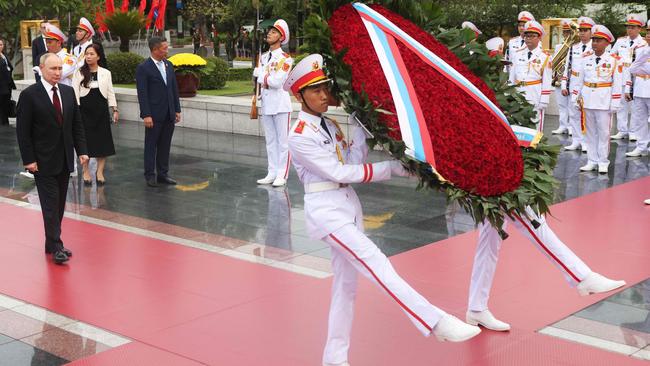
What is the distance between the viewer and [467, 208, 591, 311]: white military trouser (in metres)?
5.43

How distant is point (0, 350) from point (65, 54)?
22.2 feet

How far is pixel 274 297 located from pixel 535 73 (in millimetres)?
7860

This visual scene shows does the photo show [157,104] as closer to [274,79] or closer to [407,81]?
[274,79]

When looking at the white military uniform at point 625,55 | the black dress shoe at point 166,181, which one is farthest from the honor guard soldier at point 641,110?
the black dress shoe at point 166,181

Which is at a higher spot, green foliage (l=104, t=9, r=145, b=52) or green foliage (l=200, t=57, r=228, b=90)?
green foliage (l=104, t=9, r=145, b=52)

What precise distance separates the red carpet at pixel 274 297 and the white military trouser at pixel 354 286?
0.40 m

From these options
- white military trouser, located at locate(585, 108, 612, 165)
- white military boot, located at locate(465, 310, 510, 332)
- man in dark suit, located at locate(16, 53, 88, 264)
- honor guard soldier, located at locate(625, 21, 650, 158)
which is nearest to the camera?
white military boot, located at locate(465, 310, 510, 332)

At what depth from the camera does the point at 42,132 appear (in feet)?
25.7

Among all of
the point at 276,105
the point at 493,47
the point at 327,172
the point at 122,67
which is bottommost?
the point at 122,67

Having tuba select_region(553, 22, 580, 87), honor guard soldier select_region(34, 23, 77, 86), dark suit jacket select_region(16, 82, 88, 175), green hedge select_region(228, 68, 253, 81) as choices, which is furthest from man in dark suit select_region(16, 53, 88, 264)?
green hedge select_region(228, 68, 253, 81)

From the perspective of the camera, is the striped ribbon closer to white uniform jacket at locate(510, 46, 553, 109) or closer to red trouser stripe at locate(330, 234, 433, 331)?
red trouser stripe at locate(330, 234, 433, 331)

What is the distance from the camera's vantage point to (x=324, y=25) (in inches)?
195

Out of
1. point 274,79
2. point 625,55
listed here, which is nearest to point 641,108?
point 625,55

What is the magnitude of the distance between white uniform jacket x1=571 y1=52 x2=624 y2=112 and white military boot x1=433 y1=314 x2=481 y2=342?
831 centimetres
